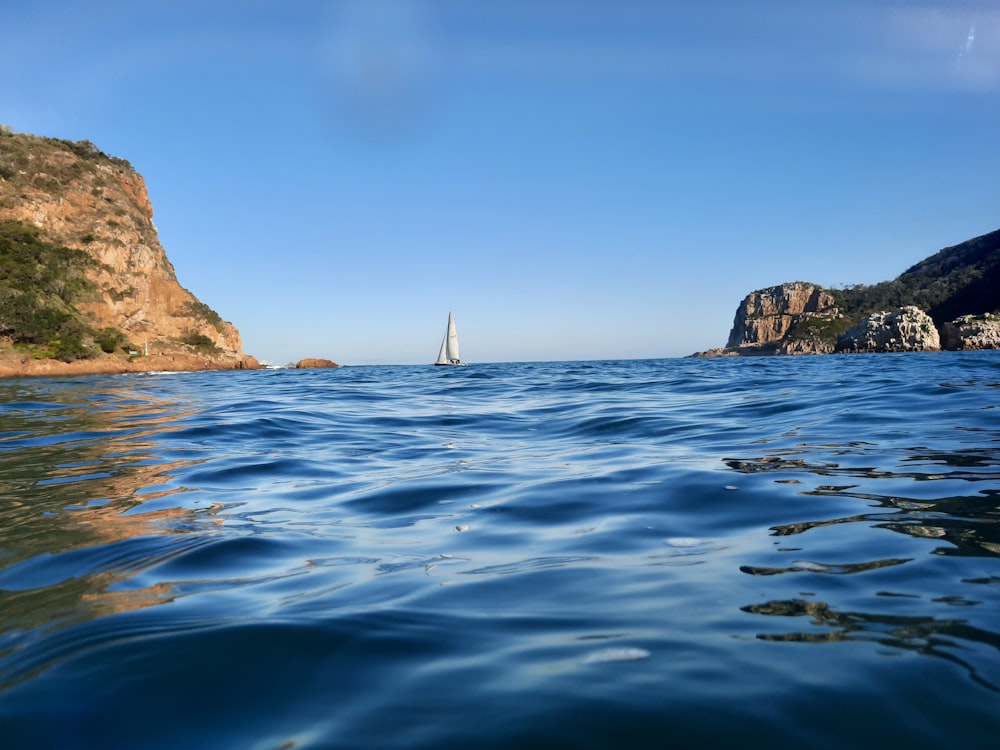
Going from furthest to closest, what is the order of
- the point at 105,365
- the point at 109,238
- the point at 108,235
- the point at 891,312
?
the point at 891,312, the point at 108,235, the point at 109,238, the point at 105,365

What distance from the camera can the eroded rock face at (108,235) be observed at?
201 feet

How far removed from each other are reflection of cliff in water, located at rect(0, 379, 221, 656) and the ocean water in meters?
0.03

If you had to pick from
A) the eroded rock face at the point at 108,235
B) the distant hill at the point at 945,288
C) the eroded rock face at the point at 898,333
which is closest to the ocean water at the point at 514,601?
the eroded rock face at the point at 108,235

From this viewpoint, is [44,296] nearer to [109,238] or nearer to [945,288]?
[109,238]

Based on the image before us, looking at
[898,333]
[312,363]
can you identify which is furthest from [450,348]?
[898,333]

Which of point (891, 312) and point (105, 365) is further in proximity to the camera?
point (891, 312)

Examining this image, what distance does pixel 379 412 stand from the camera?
12688 mm

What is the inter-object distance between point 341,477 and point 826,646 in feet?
15.9

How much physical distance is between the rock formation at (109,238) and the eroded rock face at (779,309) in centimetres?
14034

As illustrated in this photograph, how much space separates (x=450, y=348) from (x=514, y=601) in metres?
79.2

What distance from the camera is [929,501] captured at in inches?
155

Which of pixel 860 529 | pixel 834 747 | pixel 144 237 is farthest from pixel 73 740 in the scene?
pixel 144 237

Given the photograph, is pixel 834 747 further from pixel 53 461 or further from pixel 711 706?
pixel 53 461

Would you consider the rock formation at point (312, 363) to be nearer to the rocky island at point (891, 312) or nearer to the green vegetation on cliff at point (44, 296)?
the green vegetation on cliff at point (44, 296)
